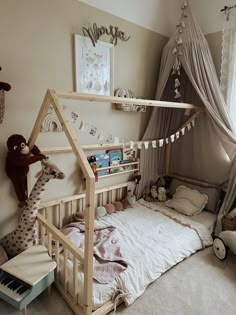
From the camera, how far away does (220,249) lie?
220cm

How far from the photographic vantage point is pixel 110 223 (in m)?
2.46

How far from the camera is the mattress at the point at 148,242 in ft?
5.55

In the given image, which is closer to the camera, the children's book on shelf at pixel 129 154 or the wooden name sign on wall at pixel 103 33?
the wooden name sign on wall at pixel 103 33

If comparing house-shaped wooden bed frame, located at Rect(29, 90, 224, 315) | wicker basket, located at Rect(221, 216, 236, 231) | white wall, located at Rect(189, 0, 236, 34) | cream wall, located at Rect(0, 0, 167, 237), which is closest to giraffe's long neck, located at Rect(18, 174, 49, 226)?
house-shaped wooden bed frame, located at Rect(29, 90, 224, 315)

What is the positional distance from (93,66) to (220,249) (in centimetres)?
223

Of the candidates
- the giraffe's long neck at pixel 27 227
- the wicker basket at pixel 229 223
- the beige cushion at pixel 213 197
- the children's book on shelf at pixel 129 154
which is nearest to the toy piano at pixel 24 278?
the giraffe's long neck at pixel 27 227

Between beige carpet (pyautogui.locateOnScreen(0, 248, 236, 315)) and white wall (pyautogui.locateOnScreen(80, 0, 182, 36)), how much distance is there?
8.77 feet

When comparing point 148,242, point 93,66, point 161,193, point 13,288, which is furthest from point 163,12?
point 13,288

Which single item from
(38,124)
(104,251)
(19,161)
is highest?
(38,124)

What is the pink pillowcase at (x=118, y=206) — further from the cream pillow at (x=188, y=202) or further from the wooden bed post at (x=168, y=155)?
the wooden bed post at (x=168, y=155)

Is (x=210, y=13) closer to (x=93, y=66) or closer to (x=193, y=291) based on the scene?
(x=93, y=66)

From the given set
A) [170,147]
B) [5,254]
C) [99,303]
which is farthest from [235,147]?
[5,254]

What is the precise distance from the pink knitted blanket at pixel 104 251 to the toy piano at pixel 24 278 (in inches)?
14.4

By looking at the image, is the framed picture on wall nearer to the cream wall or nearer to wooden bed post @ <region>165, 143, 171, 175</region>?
the cream wall
